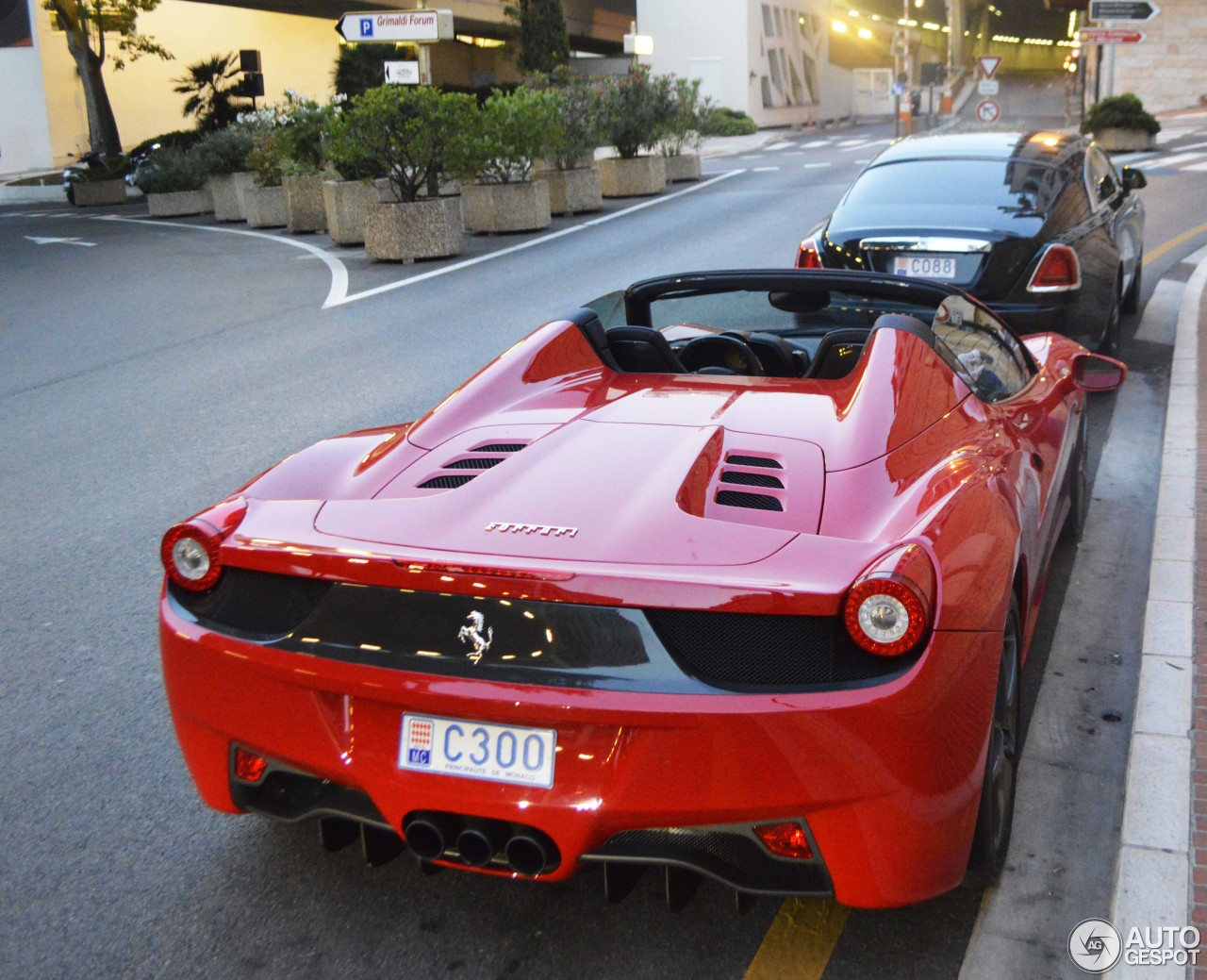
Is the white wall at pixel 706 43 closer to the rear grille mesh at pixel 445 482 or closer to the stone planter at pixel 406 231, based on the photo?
the stone planter at pixel 406 231

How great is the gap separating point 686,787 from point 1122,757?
6.09ft

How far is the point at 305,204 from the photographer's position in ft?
69.9

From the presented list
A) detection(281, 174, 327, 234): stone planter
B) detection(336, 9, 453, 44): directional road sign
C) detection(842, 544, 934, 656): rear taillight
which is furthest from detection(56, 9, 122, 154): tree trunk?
detection(842, 544, 934, 656): rear taillight

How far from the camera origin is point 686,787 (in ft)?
8.28

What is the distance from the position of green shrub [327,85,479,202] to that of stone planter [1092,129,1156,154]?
19.1 metres

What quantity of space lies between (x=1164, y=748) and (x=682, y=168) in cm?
2522

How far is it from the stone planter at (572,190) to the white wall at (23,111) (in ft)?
88.4

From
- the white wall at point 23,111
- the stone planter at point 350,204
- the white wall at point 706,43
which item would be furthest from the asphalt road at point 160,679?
the white wall at point 706,43

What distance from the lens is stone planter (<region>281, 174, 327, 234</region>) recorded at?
2120cm

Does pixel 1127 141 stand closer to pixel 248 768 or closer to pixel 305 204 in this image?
pixel 305 204

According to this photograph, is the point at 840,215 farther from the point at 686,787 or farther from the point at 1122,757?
the point at 686,787

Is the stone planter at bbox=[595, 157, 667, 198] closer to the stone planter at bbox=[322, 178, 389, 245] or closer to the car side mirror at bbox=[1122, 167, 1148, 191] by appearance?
the stone planter at bbox=[322, 178, 389, 245]

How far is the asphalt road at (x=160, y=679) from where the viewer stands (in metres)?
2.97

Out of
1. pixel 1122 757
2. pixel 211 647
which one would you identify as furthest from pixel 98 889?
pixel 1122 757
